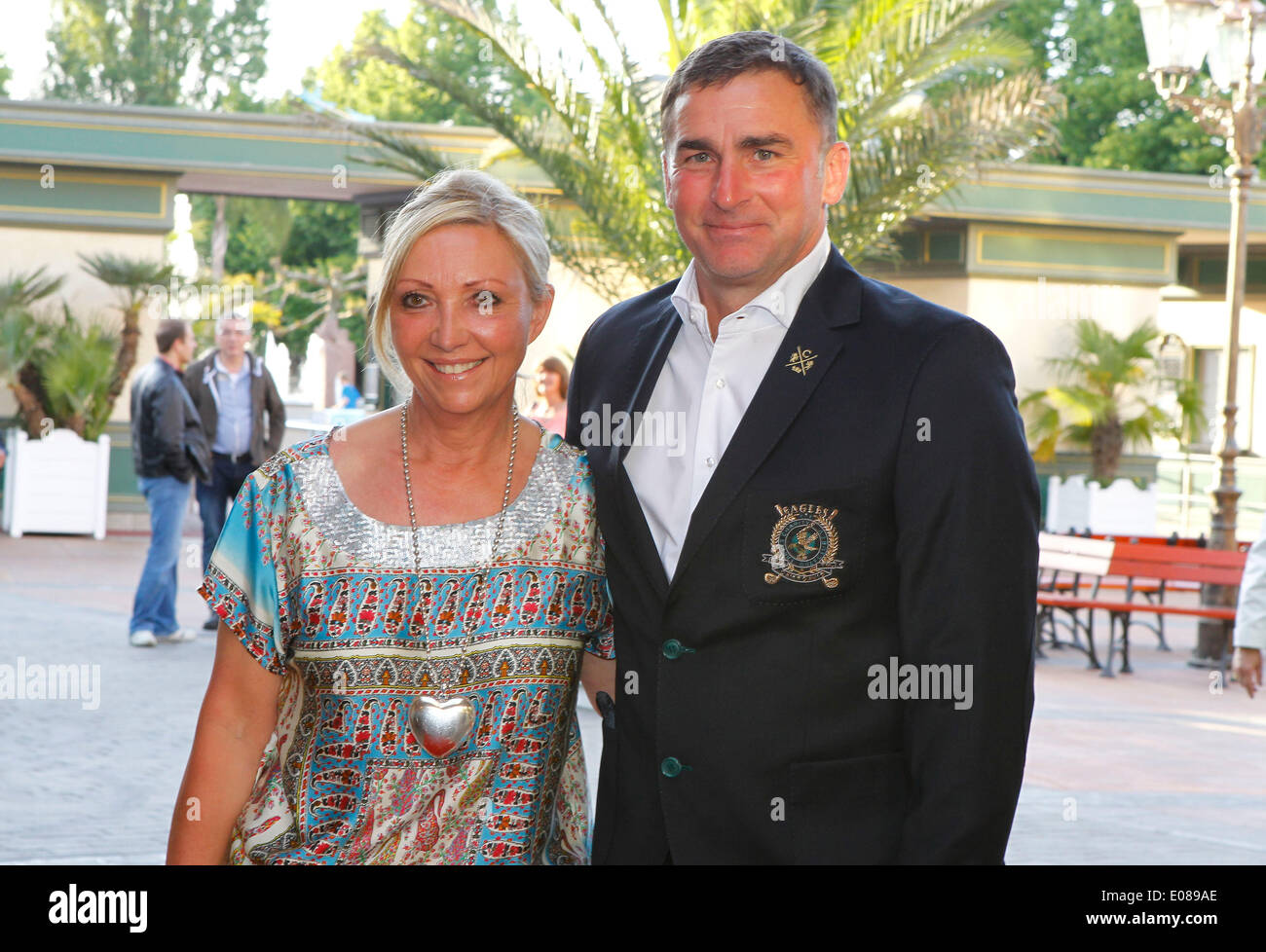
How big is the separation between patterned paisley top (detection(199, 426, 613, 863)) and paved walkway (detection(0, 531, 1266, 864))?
10.7ft

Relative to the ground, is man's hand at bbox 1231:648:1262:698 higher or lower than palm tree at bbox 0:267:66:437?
lower

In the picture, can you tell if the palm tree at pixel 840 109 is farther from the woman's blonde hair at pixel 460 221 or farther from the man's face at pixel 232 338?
the woman's blonde hair at pixel 460 221

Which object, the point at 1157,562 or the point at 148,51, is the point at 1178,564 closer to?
the point at 1157,562

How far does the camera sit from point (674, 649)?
7.61ft

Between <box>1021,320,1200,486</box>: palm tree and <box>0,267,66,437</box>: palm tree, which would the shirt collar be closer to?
<box>0,267,66,437</box>: palm tree

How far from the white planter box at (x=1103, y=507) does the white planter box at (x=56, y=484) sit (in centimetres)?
1037

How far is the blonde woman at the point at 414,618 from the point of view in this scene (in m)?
2.30

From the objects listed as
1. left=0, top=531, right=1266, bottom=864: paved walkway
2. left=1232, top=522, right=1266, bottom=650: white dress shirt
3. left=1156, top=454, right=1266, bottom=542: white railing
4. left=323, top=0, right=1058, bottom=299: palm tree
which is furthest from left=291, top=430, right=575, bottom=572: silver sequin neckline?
left=1156, top=454, right=1266, bottom=542: white railing

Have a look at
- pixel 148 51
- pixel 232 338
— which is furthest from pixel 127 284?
pixel 148 51

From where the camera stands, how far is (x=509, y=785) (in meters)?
2.34

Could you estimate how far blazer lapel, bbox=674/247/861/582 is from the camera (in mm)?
2289
